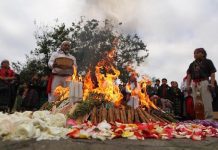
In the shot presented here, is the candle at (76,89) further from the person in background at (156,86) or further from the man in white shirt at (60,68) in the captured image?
the person in background at (156,86)

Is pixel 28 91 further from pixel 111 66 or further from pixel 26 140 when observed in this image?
pixel 26 140

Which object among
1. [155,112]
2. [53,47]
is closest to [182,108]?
[155,112]

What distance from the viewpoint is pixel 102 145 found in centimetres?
421

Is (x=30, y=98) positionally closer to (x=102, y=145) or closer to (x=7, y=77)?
(x=7, y=77)

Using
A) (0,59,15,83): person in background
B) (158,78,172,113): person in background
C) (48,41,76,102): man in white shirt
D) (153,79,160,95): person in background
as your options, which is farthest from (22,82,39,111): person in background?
(158,78,172,113): person in background

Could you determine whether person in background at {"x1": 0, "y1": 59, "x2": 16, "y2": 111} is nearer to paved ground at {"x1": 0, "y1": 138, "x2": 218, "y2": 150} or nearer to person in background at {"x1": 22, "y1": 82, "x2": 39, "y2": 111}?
person in background at {"x1": 22, "y1": 82, "x2": 39, "y2": 111}

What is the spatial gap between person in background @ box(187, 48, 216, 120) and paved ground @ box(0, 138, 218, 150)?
4.27m

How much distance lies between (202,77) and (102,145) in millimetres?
5032

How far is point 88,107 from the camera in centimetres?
700

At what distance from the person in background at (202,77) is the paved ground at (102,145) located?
4.27 metres

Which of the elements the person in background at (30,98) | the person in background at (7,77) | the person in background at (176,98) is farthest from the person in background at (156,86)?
the person in background at (7,77)

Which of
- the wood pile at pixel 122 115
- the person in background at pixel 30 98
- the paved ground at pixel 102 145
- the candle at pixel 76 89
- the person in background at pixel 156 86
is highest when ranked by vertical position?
the person in background at pixel 156 86

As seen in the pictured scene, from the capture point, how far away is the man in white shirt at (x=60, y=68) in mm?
9961

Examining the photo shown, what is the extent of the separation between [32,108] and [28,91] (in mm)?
508
